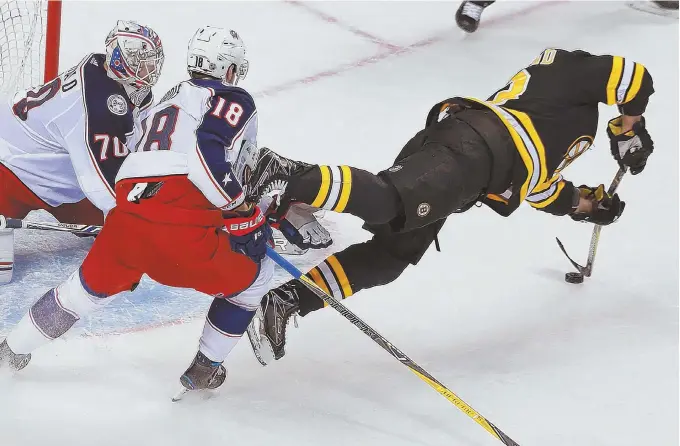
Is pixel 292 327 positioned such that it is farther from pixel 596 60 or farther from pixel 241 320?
pixel 596 60

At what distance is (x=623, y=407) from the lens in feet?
9.50

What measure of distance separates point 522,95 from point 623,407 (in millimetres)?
809

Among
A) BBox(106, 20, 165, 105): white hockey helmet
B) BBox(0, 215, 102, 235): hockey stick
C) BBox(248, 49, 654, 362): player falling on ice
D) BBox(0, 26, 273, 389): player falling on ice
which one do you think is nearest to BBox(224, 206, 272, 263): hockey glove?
BBox(0, 26, 273, 389): player falling on ice

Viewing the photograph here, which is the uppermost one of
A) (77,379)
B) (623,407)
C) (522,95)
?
(522,95)

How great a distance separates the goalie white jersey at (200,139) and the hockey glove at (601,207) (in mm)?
1281

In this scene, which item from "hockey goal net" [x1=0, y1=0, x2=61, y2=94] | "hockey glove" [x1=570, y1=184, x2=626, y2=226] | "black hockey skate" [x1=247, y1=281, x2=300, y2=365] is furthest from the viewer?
"hockey goal net" [x1=0, y1=0, x2=61, y2=94]

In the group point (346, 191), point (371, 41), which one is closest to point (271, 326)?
point (346, 191)

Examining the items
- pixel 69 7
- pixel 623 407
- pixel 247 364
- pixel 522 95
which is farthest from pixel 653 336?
pixel 69 7

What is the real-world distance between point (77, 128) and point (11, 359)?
0.63m

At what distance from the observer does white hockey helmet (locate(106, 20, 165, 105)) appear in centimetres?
293

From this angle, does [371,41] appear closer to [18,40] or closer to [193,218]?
[18,40]

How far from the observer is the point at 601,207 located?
135 inches

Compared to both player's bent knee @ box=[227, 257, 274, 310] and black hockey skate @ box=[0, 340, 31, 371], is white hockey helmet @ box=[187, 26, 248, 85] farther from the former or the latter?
black hockey skate @ box=[0, 340, 31, 371]

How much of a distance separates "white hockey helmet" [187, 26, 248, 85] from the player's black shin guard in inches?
11.6
